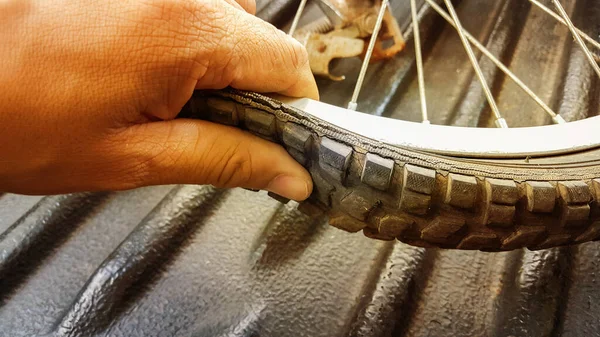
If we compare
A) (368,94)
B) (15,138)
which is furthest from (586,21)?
(15,138)

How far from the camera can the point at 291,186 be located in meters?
0.56

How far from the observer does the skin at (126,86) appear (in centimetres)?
44

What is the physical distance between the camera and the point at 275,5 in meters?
1.16

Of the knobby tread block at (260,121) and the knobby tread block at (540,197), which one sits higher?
the knobby tread block at (540,197)

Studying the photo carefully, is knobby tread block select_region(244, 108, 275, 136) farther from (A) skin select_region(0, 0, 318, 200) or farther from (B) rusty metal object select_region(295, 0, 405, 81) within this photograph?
(B) rusty metal object select_region(295, 0, 405, 81)

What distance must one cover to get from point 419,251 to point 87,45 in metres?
0.55

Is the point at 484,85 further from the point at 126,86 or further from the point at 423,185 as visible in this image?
the point at 126,86

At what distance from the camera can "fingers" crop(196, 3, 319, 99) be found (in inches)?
19.4

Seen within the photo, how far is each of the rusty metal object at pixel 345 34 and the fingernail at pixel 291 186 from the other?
0.47 meters

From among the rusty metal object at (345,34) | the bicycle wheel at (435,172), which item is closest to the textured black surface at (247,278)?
the bicycle wheel at (435,172)

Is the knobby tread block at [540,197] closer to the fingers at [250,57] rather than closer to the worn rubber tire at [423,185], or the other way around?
the worn rubber tire at [423,185]

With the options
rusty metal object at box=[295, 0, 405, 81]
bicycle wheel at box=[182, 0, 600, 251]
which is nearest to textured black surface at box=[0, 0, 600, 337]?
bicycle wheel at box=[182, 0, 600, 251]

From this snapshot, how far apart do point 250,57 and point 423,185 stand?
21 cm

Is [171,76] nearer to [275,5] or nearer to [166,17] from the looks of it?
[166,17]
